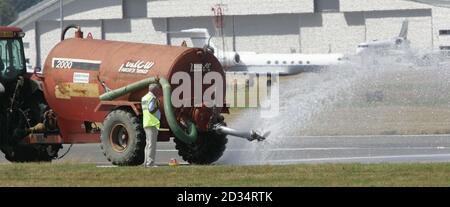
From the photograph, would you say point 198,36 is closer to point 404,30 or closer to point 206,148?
point 404,30

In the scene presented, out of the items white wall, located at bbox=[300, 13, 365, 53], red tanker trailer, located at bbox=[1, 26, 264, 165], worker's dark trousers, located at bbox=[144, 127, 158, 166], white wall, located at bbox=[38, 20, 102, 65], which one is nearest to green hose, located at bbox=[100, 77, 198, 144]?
red tanker trailer, located at bbox=[1, 26, 264, 165]

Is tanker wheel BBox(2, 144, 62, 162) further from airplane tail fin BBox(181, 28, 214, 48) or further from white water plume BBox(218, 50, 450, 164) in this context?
airplane tail fin BBox(181, 28, 214, 48)

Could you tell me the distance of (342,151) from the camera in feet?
77.0

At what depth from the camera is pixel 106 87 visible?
19359 mm

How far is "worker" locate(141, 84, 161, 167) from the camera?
18.2 metres

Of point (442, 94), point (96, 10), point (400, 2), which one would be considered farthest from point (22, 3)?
point (442, 94)

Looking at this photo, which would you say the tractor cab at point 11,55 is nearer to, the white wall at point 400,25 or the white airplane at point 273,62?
the white airplane at point 273,62

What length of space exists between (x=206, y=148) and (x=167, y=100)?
68.2 inches

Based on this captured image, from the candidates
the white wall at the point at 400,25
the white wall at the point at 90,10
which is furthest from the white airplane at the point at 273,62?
the white wall at the point at 90,10

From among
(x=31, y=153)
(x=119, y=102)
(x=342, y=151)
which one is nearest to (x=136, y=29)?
(x=342, y=151)

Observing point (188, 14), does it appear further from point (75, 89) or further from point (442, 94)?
point (75, 89)

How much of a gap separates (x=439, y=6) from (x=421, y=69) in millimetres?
53995

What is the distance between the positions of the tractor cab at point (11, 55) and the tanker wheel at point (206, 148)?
11.6ft

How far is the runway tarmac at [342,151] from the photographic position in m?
21.0
